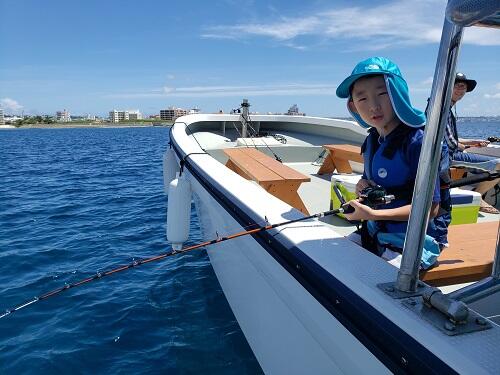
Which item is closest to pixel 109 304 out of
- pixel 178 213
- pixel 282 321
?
pixel 178 213

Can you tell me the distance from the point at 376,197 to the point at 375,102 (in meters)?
0.46

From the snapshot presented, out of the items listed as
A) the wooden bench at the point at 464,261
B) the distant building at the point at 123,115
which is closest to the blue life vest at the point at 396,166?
the wooden bench at the point at 464,261

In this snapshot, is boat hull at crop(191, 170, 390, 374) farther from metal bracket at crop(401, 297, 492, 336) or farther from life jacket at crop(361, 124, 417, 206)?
life jacket at crop(361, 124, 417, 206)

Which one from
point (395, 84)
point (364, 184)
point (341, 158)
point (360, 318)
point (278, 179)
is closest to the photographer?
point (360, 318)

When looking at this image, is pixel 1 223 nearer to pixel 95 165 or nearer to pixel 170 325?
pixel 170 325

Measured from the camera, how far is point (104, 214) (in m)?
8.89

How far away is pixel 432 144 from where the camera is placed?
1.22 m

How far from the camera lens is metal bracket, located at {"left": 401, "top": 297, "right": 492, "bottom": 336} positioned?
1207 millimetres

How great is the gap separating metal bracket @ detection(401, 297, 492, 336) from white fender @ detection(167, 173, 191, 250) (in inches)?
134

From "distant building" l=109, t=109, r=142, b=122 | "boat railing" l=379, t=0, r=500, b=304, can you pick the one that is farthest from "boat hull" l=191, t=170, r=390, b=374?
"distant building" l=109, t=109, r=142, b=122

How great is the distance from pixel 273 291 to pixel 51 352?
8.34ft

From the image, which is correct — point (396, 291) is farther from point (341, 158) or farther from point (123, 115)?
point (123, 115)

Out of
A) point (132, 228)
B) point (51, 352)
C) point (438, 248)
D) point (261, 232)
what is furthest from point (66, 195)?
point (438, 248)

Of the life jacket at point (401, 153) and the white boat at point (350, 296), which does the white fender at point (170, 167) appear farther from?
the life jacket at point (401, 153)
